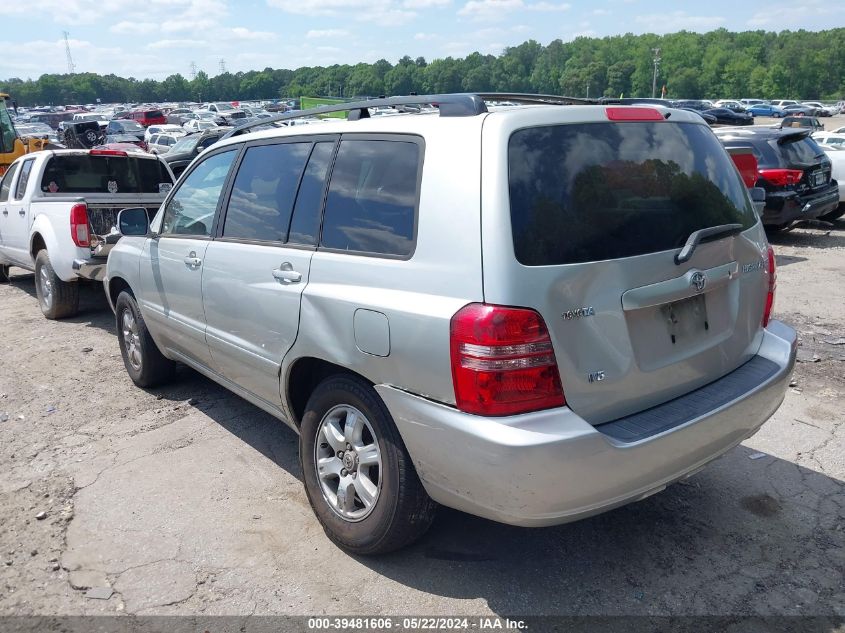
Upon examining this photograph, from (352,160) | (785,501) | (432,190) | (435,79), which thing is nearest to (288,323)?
(352,160)

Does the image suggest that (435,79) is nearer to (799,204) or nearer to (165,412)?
(799,204)

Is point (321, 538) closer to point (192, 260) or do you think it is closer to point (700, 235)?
point (192, 260)

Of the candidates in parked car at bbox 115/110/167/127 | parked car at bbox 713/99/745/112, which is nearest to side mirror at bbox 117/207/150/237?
parked car at bbox 115/110/167/127

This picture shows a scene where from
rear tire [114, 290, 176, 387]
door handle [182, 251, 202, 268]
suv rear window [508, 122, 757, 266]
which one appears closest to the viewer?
suv rear window [508, 122, 757, 266]

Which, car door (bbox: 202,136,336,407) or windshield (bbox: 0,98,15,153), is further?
windshield (bbox: 0,98,15,153)

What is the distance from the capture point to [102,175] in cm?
841

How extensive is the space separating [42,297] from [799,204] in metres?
10.4

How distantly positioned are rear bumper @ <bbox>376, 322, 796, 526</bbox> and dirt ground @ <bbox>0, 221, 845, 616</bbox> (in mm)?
553

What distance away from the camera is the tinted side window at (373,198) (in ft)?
9.39

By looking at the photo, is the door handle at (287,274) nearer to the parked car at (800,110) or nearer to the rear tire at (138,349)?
the rear tire at (138,349)

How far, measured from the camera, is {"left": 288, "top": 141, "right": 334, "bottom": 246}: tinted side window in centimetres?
335

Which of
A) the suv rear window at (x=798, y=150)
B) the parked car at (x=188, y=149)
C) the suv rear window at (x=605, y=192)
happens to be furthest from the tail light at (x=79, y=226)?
the parked car at (x=188, y=149)

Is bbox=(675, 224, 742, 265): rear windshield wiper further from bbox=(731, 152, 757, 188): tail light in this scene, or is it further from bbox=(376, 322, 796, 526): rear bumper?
bbox=(731, 152, 757, 188): tail light

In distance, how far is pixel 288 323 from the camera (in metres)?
3.32
